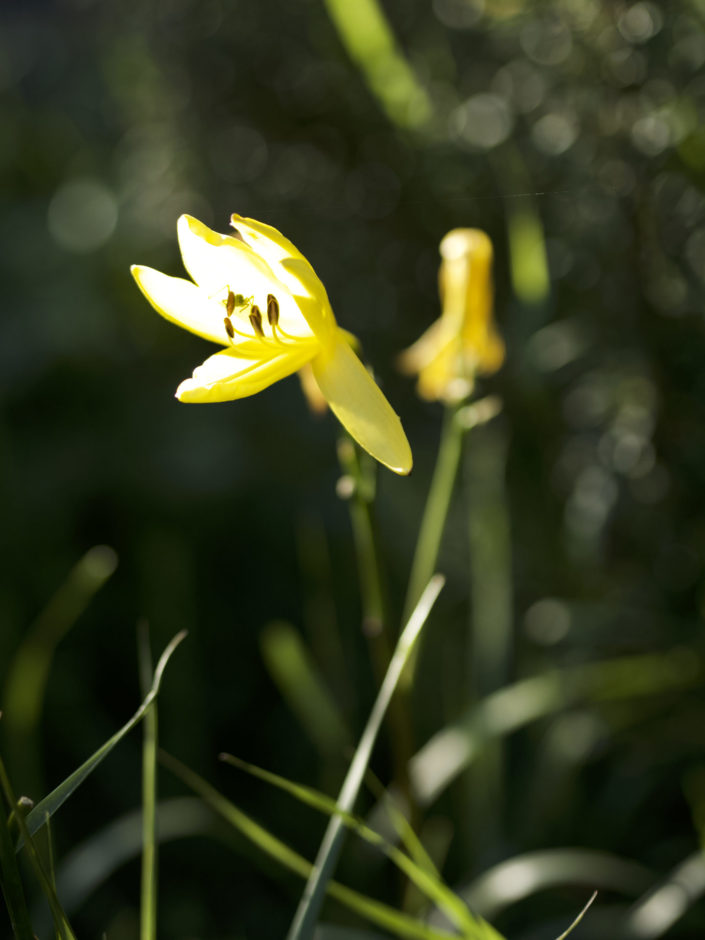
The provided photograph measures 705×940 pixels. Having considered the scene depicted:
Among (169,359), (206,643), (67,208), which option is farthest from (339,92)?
(206,643)

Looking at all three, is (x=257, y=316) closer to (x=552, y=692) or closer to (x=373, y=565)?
(x=373, y=565)

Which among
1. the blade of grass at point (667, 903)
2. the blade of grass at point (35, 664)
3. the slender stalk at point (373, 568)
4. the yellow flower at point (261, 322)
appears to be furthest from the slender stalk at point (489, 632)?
the yellow flower at point (261, 322)

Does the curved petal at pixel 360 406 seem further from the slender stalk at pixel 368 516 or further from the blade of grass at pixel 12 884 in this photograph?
the blade of grass at pixel 12 884

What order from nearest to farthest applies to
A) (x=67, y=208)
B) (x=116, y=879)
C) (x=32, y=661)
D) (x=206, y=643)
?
(x=32, y=661)
(x=116, y=879)
(x=206, y=643)
(x=67, y=208)

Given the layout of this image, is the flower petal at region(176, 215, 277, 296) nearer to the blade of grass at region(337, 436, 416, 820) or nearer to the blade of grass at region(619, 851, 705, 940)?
the blade of grass at region(337, 436, 416, 820)

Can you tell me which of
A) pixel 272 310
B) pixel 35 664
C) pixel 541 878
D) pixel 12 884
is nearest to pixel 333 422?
pixel 35 664

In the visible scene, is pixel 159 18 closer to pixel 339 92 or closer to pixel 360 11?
pixel 339 92
